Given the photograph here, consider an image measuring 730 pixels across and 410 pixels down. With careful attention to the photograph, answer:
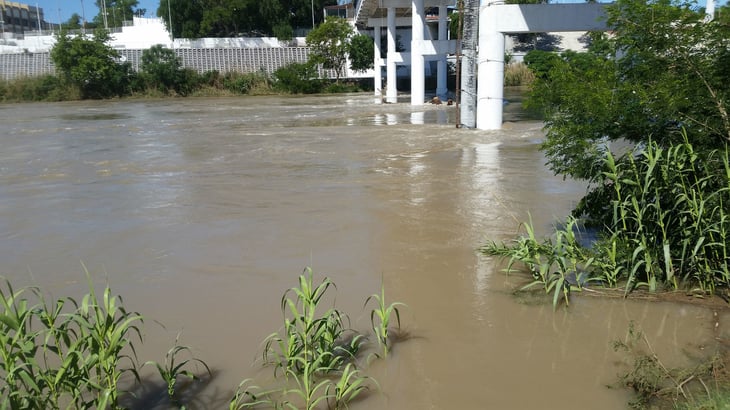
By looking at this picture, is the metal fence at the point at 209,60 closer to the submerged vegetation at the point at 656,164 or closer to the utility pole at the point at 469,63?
the utility pole at the point at 469,63

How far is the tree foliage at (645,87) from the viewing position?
5.57 metres

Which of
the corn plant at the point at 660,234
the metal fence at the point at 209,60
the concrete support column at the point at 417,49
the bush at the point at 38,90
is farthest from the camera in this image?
the metal fence at the point at 209,60

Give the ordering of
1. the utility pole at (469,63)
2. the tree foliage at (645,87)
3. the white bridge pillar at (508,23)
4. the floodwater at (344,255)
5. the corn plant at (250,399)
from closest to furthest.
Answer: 1. the corn plant at (250,399)
2. the floodwater at (344,255)
3. the tree foliage at (645,87)
4. the white bridge pillar at (508,23)
5. the utility pole at (469,63)

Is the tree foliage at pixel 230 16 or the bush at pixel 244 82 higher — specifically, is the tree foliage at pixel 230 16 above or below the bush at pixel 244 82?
above

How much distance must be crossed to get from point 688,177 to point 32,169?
12.3m

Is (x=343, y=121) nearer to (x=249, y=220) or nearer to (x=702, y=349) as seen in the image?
(x=249, y=220)

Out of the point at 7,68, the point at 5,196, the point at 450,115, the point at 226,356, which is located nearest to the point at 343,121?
the point at 450,115

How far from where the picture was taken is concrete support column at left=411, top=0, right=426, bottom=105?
27.5 meters

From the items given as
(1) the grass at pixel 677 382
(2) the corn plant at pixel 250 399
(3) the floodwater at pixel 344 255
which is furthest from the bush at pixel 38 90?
(1) the grass at pixel 677 382

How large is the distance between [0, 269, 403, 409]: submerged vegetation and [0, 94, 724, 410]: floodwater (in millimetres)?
148

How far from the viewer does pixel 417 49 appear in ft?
92.1

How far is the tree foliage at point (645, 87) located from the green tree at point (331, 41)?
42479mm

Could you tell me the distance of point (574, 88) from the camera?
6.36m

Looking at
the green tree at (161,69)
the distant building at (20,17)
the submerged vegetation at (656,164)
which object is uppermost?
the distant building at (20,17)
